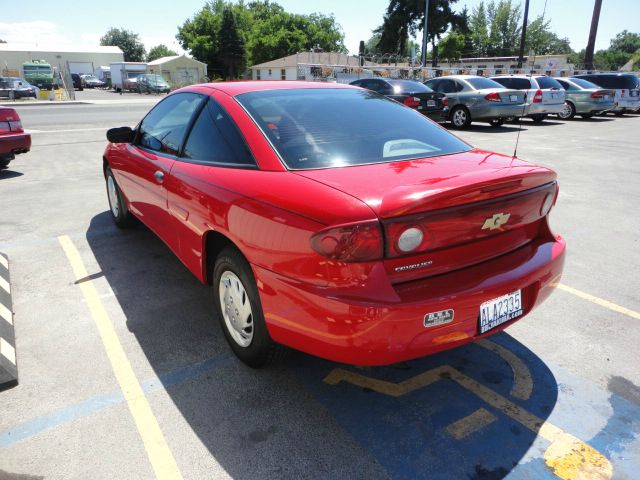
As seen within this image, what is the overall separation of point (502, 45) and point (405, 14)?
→ 32.3 metres

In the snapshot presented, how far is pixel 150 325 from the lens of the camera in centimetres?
336

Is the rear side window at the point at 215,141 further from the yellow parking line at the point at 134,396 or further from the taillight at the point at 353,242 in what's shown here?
the yellow parking line at the point at 134,396

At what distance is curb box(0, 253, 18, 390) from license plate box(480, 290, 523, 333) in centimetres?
259

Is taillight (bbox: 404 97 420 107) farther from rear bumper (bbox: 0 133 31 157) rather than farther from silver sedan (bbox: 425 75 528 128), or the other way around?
rear bumper (bbox: 0 133 31 157)

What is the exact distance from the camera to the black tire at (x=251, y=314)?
100 inches

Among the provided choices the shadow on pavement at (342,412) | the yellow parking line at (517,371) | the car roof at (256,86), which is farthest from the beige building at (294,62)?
the shadow on pavement at (342,412)

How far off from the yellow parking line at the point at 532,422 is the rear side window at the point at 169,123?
6.70 ft

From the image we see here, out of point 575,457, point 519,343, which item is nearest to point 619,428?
point 575,457

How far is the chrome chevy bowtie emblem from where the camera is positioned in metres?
2.35

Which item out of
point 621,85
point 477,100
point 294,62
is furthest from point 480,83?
point 294,62

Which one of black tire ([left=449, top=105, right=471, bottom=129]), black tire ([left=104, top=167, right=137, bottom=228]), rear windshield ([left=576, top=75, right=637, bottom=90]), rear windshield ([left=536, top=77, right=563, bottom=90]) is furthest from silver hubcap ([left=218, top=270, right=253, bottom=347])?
rear windshield ([left=576, top=75, right=637, bottom=90])

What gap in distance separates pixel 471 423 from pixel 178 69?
62.0 meters

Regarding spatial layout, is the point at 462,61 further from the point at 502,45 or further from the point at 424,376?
the point at 424,376

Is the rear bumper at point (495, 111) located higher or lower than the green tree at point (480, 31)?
lower
